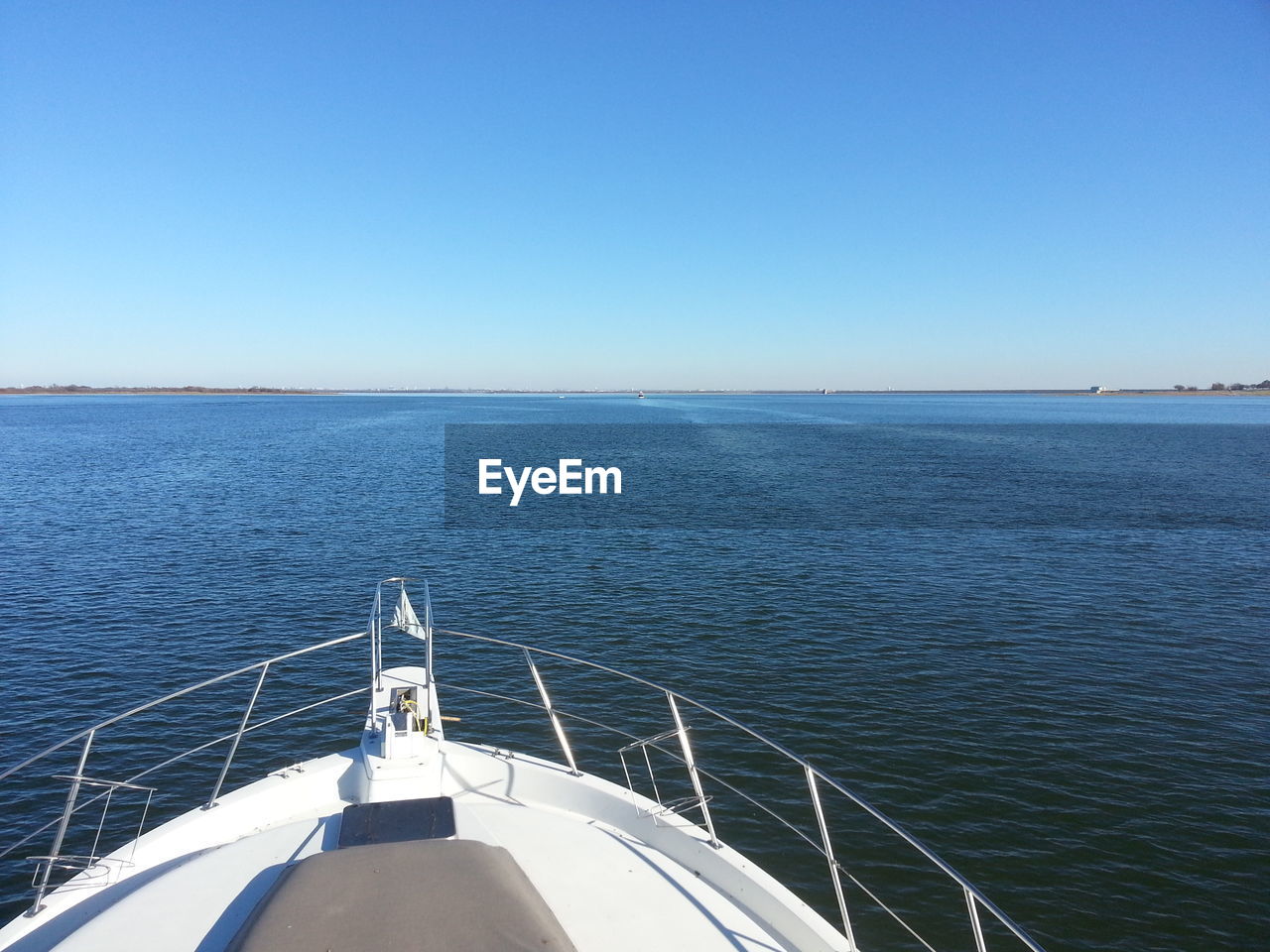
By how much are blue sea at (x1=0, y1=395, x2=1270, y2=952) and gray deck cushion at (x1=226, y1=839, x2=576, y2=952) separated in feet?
29.6

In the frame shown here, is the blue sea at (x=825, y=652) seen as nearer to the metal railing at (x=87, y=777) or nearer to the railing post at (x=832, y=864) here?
the metal railing at (x=87, y=777)

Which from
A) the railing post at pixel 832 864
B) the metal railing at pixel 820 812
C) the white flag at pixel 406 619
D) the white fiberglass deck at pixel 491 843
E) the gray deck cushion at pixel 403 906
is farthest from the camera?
the white flag at pixel 406 619

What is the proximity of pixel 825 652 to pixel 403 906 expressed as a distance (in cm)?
2000

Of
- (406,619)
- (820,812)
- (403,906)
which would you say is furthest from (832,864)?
(406,619)

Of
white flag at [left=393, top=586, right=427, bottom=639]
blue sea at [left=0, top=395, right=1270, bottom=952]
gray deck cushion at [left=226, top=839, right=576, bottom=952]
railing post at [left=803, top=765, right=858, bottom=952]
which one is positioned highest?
white flag at [left=393, top=586, right=427, bottom=639]

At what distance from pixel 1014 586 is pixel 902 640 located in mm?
9940

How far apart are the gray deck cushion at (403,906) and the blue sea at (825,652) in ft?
29.6

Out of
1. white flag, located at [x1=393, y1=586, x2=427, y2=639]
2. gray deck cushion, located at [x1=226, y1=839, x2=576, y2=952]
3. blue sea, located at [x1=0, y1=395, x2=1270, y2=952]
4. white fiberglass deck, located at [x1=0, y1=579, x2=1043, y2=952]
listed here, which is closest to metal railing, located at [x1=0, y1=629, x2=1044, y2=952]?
white fiberglass deck, located at [x1=0, y1=579, x2=1043, y2=952]

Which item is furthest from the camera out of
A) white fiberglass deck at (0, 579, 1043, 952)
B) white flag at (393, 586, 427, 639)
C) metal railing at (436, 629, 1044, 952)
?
white flag at (393, 586, 427, 639)

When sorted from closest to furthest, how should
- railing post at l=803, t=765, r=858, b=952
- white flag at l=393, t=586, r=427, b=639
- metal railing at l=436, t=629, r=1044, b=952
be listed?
metal railing at l=436, t=629, r=1044, b=952
railing post at l=803, t=765, r=858, b=952
white flag at l=393, t=586, r=427, b=639

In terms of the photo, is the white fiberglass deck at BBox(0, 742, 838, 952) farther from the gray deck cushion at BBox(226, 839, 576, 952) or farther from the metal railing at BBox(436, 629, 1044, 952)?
the metal railing at BBox(436, 629, 1044, 952)

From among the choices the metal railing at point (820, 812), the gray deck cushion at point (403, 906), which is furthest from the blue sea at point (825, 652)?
the gray deck cushion at point (403, 906)

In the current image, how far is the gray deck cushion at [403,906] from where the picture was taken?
566 centimetres

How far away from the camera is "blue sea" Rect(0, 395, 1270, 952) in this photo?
1427cm
